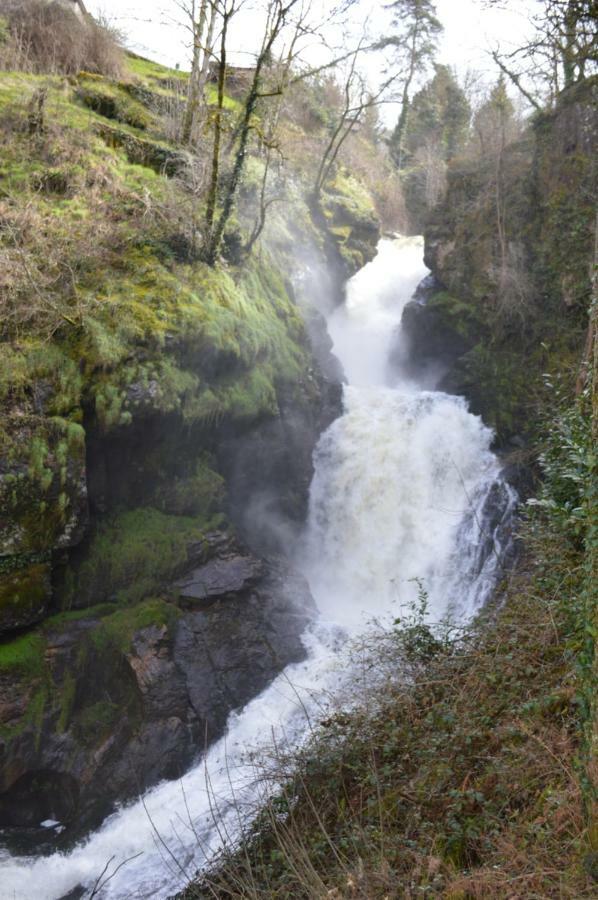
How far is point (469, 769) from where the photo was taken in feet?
14.7

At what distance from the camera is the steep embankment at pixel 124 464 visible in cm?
786

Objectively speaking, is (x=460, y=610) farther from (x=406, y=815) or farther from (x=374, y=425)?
(x=406, y=815)

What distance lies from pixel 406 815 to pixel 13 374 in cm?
730

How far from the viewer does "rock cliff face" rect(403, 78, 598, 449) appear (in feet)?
42.7

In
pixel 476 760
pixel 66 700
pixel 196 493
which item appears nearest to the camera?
pixel 476 760

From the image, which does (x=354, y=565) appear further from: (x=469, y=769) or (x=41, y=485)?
(x=469, y=769)

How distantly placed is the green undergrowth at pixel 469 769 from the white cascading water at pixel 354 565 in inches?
66.6

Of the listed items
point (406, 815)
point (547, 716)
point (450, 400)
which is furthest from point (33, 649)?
point (450, 400)

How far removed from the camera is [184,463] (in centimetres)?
1042

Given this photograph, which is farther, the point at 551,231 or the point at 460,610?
the point at 551,231

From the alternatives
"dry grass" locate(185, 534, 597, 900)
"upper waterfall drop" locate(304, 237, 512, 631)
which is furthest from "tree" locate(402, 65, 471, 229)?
"dry grass" locate(185, 534, 597, 900)

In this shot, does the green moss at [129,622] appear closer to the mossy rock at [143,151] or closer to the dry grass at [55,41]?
the mossy rock at [143,151]

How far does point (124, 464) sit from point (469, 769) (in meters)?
6.97

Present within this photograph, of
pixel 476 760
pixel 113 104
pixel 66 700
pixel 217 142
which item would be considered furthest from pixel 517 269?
pixel 66 700
